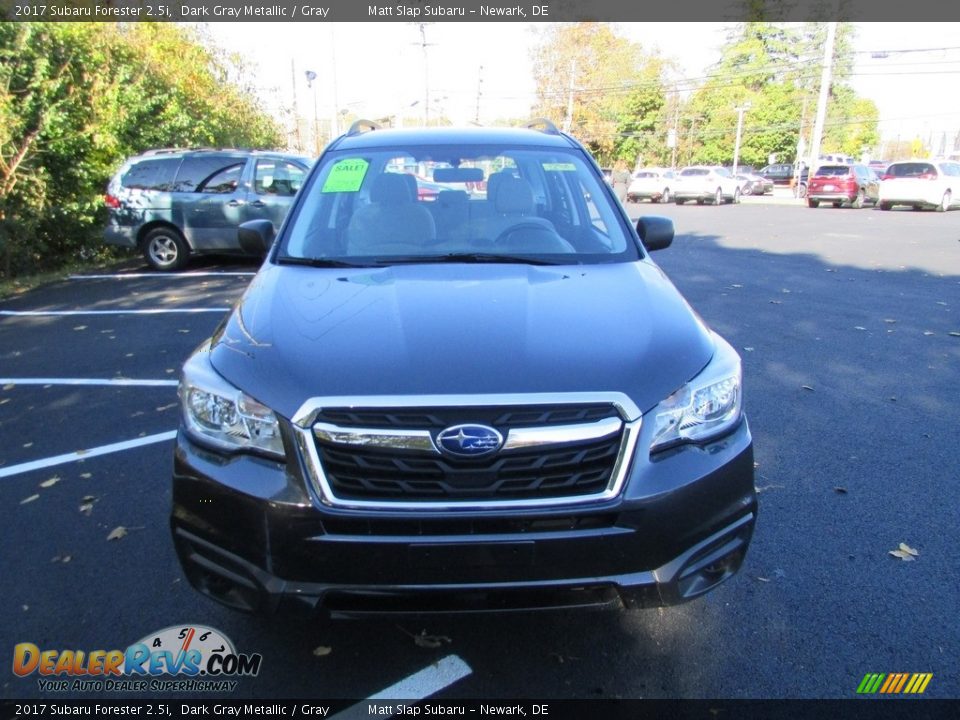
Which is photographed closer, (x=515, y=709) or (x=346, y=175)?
(x=515, y=709)

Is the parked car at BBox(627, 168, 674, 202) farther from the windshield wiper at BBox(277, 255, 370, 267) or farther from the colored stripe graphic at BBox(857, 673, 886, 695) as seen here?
the colored stripe graphic at BBox(857, 673, 886, 695)

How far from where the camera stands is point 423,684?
2418mm

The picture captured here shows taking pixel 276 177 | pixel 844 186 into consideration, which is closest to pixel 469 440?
pixel 276 177

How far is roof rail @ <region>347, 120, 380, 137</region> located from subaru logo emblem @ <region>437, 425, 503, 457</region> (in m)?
2.83

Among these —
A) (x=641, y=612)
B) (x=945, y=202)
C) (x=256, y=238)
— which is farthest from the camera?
(x=945, y=202)

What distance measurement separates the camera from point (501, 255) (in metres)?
3.27

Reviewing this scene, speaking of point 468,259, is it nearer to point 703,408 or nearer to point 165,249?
point 703,408

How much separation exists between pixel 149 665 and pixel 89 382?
3.81 metres

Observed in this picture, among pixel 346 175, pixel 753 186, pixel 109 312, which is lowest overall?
pixel 753 186

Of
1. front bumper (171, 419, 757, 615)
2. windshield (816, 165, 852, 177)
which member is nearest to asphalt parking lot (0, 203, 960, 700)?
front bumper (171, 419, 757, 615)

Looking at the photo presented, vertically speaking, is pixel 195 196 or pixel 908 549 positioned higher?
pixel 195 196

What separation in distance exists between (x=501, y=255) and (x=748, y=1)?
71259 mm

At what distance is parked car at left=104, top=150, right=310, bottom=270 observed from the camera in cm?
1116

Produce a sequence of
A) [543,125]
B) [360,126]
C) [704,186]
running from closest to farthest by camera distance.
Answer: [360,126] < [543,125] < [704,186]
